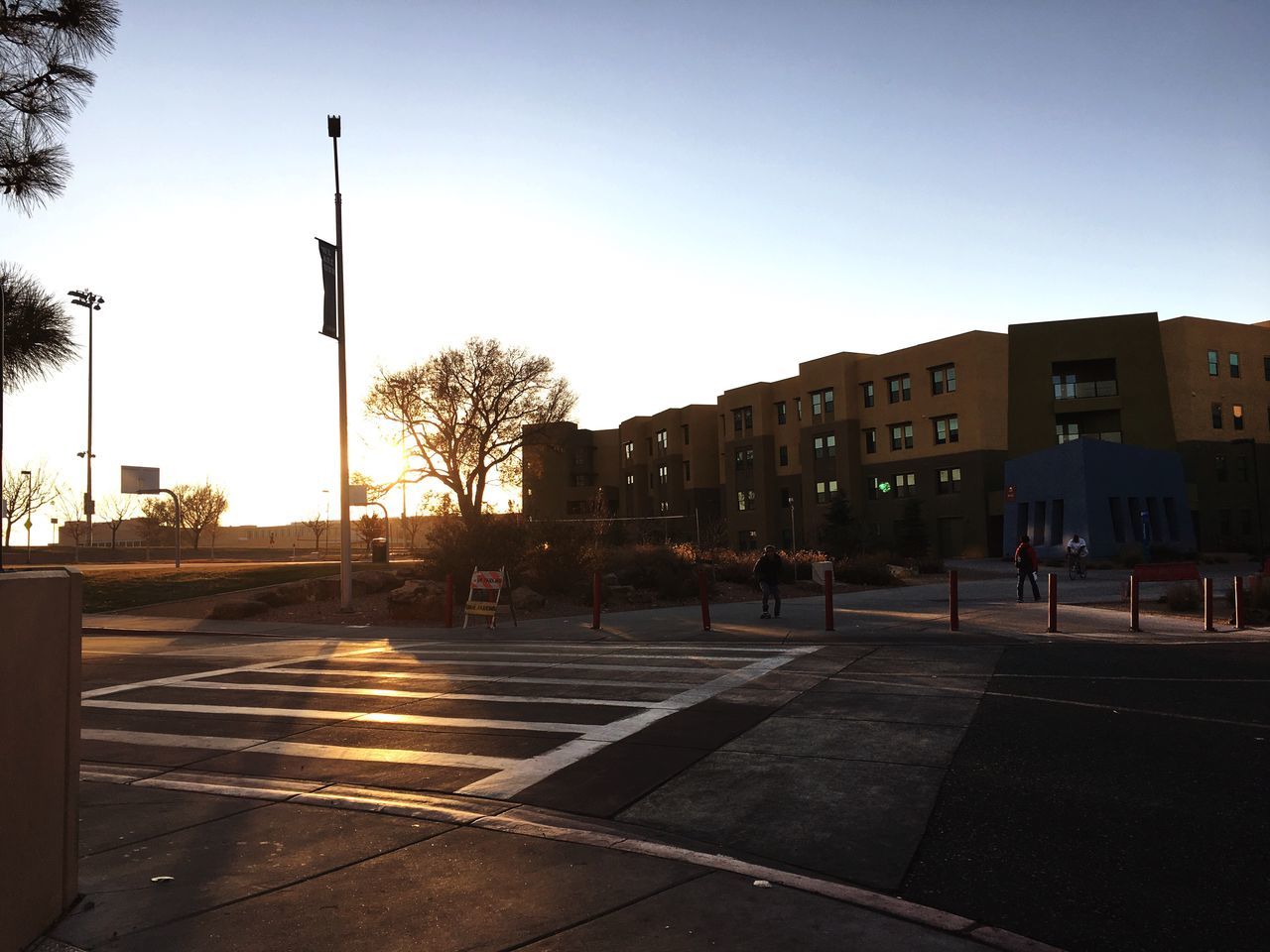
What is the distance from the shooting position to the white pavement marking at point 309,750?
312 inches

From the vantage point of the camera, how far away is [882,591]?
2834cm

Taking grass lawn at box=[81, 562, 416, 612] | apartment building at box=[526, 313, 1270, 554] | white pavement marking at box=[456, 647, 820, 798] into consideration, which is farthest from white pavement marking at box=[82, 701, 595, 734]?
apartment building at box=[526, 313, 1270, 554]

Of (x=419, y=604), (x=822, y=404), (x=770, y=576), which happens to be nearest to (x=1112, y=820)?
(x=770, y=576)

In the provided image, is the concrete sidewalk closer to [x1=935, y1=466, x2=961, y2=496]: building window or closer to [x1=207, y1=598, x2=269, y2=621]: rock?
[x1=207, y1=598, x2=269, y2=621]: rock

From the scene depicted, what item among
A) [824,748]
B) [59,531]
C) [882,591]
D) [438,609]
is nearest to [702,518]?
[882,591]

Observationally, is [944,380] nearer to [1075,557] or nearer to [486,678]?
[1075,557]

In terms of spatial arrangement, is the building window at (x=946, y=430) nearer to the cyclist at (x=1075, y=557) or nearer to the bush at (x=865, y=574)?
the cyclist at (x=1075, y=557)

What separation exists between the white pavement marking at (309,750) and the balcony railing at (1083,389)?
54251mm

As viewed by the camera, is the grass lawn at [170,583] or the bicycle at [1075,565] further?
the bicycle at [1075,565]

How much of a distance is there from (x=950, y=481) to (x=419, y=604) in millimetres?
41485

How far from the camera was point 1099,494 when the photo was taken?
44.9 meters

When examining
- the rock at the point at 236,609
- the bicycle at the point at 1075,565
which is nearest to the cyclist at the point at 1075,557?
the bicycle at the point at 1075,565

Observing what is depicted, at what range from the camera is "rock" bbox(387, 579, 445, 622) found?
22.7m

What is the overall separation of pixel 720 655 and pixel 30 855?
1065 cm
